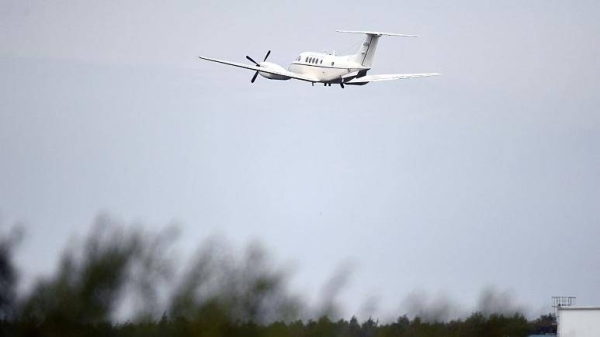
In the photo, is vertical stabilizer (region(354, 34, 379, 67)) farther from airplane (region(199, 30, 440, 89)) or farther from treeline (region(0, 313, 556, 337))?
treeline (region(0, 313, 556, 337))

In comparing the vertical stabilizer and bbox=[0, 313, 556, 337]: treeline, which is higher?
the vertical stabilizer

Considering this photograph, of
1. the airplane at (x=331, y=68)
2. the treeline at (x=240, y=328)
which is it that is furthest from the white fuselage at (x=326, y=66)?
the treeline at (x=240, y=328)

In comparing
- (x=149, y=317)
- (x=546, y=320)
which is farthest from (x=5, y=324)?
(x=546, y=320)

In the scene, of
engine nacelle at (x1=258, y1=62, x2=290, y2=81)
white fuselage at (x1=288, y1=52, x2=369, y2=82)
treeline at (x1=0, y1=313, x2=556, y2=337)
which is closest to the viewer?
treeline at (x1=0, y1=313, x2=556, y2=337)

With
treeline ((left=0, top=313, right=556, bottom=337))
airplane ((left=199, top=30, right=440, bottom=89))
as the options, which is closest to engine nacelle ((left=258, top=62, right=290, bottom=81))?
airplane ((left=199, top=30, right=440, bottom=89))

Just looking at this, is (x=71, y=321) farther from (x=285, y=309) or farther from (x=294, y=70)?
(x=294, y=70)

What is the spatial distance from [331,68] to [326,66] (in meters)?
0.39

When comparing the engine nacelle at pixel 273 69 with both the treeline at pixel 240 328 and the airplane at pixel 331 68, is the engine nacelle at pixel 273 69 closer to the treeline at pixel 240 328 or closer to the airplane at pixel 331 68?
the airplane at pixel 331 68

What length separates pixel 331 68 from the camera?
101000 millimetres

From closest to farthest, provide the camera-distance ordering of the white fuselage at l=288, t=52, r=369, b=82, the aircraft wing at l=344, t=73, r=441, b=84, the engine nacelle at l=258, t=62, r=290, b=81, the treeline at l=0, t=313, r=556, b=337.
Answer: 1. the treeline at l=0, t=313, r=556, b=337
2. the white fuselage at l=288, t=52, r=369, b=82
3. the aircraft wing at l=344, t=73, r=441, b=84
4. the engine nacelle at l=258, t=62, r=290, b=81

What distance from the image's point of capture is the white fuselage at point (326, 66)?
3959 inches

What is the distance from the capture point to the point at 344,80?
100 meters

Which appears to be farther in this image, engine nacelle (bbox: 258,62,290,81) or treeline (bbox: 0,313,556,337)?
engine nacelle (bbox: 258,62,290,81)

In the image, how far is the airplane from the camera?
10075 cm
